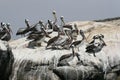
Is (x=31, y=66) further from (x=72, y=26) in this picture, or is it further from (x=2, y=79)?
→ (x=72, y=26)

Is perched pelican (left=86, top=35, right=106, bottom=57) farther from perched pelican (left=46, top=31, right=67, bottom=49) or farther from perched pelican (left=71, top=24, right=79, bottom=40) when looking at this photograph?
perched pelican (left=71, top=24, right=79, bottom=40)

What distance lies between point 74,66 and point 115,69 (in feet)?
10.5

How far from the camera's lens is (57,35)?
43.4m

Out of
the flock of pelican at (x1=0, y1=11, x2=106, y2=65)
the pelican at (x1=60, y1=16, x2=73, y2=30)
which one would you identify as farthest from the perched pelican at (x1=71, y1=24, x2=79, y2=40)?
the pelican at (x1=60, y1=16, x2=73, y2=30)

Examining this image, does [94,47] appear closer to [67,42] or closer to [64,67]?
[67,42]

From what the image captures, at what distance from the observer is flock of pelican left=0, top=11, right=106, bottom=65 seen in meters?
40.4

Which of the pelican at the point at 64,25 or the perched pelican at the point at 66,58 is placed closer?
the perched pelican at the point at 66,58

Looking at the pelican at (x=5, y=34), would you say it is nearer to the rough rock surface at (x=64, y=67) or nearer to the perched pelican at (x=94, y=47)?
the rough rock surface at (x=64, y=67)

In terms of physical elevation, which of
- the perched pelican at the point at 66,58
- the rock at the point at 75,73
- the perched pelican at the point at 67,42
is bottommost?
the rock at the point at 75,73

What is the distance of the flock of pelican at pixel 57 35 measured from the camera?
40.4 m

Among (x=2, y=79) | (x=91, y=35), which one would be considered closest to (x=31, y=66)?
(x=2, y=79)

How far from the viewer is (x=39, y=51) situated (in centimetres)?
4106

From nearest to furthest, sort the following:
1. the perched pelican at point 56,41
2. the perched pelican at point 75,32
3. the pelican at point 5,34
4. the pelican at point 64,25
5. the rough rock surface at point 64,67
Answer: the rough rock surface at point 64,67
the perched pelican at point 56,41
the perched pelican at point 75,32
the pelican at point 5,34
the pelican at point 64,25

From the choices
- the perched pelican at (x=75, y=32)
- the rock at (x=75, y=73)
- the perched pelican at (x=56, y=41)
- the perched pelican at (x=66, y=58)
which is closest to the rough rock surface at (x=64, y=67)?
the rock at (x=75, y=73)
